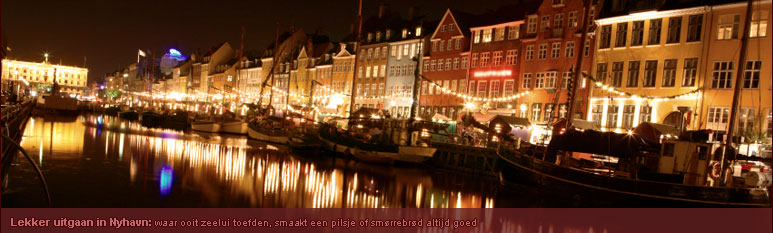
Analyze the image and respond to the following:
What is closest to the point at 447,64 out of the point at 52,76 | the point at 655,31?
the point at 655,31

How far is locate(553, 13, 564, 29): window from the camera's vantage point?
39125 millimetres

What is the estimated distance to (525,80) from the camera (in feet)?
137

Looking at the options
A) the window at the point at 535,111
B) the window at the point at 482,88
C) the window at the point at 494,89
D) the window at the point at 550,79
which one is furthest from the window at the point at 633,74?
the window at the point at 482,88

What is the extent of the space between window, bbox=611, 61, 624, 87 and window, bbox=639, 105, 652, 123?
2298 millimetres

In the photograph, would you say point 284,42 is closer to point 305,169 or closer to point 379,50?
point 379,50

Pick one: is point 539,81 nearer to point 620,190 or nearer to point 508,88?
point 508,88

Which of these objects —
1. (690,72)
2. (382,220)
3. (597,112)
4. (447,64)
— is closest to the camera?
(382,220)

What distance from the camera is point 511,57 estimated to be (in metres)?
43.4

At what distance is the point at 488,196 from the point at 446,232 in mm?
8639

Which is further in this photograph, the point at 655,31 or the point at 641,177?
the point at 655,31

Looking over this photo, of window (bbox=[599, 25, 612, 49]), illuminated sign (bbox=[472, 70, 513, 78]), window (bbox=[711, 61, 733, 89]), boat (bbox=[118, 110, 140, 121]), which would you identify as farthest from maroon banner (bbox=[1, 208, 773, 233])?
boat (bbox=[118, 110, 140, 121])

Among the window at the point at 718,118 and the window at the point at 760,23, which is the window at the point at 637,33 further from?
the window at the point at 760,23

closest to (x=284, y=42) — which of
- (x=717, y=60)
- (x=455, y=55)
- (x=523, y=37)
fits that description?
(x=455, y=55)

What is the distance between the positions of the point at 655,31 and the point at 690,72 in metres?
3.23
